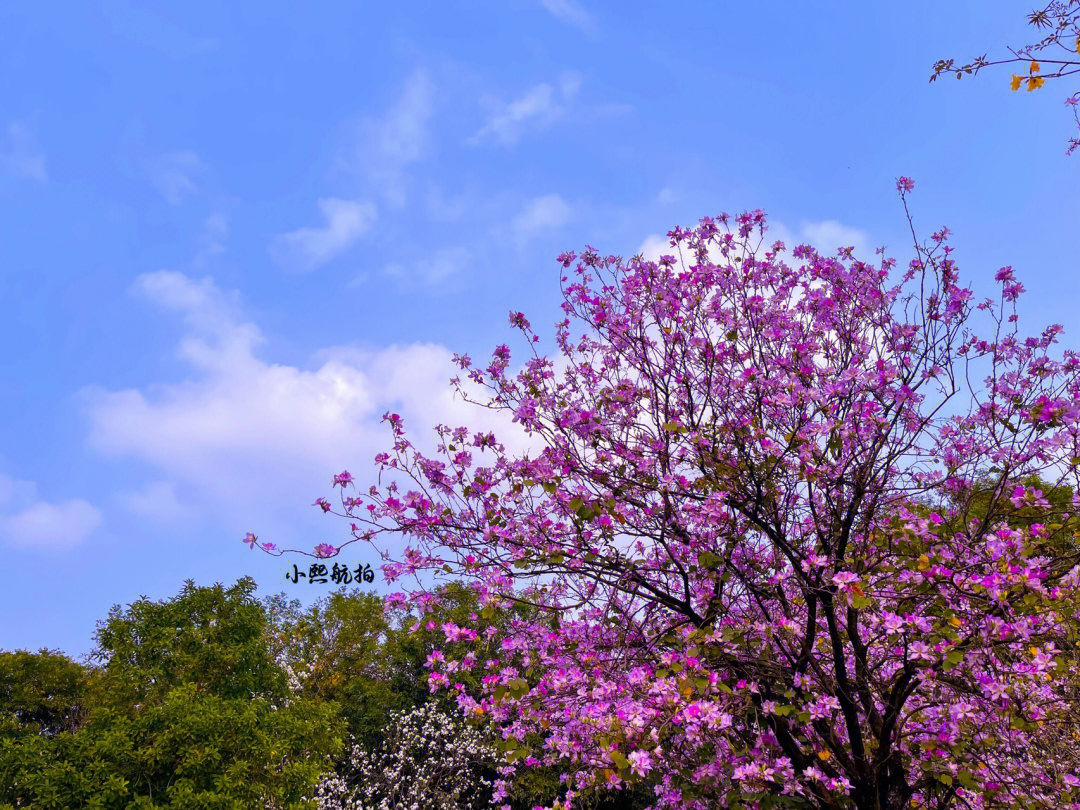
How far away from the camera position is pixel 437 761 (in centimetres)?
2327

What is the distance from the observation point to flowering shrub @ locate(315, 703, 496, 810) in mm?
22344

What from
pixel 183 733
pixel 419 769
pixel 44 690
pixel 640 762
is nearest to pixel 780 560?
pixel 640 762

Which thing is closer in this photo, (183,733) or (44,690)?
(183,733)

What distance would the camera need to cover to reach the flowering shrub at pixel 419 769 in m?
22.3

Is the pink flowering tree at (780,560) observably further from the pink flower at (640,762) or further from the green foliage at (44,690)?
the green foliage at (44,690)

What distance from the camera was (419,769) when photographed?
22.8 metres

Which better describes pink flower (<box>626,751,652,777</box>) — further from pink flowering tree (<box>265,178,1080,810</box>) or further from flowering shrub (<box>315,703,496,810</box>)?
flowering shrub (<box>315,703,496,810</box>)

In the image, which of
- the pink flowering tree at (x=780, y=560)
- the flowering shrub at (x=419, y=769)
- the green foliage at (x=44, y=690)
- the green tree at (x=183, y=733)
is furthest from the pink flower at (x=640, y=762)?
the green foliage at (x=44, y=690)

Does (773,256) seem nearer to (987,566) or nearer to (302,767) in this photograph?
(987,566)

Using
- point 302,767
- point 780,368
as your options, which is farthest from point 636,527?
point 302,767

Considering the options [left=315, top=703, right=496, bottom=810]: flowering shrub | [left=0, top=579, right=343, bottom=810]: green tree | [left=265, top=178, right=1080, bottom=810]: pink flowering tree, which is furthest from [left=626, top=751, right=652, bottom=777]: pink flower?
[left=315, top=703, right=496, bottom=810]: flowering shrub

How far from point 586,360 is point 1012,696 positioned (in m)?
5.53

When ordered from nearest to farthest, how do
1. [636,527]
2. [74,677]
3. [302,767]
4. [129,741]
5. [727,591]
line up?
[636,527] → [727,591] → [129,741] → [302,767] → [74,677]

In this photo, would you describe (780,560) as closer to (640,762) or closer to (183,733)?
(640,762)
